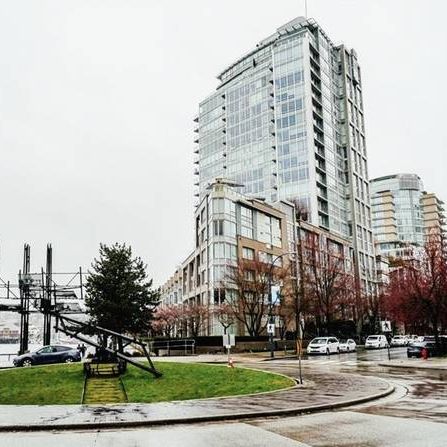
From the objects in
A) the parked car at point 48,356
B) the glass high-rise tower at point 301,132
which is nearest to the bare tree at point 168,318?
the glass high-rise tower at point 301,132

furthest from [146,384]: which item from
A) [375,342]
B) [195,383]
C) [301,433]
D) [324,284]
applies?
[375,342]

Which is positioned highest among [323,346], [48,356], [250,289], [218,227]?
[218,227]

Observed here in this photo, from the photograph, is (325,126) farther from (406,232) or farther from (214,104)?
(406,232)

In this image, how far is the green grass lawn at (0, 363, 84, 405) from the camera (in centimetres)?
1590

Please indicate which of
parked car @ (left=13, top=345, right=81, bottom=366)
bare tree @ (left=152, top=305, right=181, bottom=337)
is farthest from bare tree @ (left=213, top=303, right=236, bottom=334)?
parked car @ (left=13, top=345, right=81, bottom=366)

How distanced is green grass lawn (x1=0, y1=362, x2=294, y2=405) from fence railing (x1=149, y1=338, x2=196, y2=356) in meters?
29.3

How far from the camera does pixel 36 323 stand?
62750mm

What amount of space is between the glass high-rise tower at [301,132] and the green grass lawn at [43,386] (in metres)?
78.8

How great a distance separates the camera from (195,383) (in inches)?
747

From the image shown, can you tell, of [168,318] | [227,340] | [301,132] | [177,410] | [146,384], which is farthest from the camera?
[301,132]

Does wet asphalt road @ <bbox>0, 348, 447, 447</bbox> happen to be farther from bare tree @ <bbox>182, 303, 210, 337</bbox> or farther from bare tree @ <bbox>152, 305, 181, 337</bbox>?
bare tree @ <bbox>152, 305, 181, 337</bbox>

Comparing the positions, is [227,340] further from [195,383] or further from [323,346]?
[323,346]

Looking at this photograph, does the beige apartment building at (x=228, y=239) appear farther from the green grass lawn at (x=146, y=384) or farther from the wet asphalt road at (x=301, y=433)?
the wet asphalt road at (x=301, y=433)

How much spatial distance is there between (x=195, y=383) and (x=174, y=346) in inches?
1415
